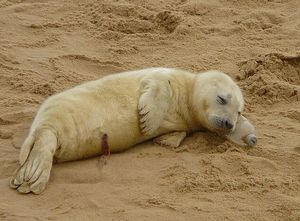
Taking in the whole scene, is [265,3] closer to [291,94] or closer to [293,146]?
[291,94]

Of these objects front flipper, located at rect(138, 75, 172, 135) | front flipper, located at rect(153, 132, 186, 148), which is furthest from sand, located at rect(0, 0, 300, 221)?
front flipper, located at rect(138, 75, 172, 135)

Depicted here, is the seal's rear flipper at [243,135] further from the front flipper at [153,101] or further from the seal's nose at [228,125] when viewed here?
the front flipper at [153,101]

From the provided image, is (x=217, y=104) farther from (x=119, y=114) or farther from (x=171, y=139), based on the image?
(x=119, y=114)

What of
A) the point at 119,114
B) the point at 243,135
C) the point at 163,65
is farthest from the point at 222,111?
the point at 163,65

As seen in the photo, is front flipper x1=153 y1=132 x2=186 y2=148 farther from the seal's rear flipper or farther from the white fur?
the seal's rear flipper

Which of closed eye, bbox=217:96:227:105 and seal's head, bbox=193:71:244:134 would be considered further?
closed eye, bbox=217:96:227:105

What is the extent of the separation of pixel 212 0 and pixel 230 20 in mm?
556

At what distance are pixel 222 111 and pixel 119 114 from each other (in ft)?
2.71

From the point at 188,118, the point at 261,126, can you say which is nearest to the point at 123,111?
the point at 188,118

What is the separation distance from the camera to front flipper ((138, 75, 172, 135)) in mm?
4758

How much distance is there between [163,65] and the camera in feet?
20.4

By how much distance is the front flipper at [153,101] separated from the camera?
15.6ft

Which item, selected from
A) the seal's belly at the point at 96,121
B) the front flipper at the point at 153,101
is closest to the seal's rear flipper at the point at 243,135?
the front flipper at the point at 153,101

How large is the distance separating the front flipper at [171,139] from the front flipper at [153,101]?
0.35 ft
